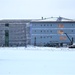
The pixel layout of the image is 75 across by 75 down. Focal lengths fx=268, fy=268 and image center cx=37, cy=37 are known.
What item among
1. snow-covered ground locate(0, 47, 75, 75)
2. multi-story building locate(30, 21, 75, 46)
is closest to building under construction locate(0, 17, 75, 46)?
multi-story building locate(30, 21, 75, 46)

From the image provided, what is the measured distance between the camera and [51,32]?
222 ft

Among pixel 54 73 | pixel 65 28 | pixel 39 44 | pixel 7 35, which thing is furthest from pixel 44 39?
pixel 54 73

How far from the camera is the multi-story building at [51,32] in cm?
6731

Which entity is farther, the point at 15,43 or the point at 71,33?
the point at 15,43

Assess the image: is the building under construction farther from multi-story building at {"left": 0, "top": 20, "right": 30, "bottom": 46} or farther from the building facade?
multi-story building at {"left": 0, "top": 20, "right": 30, "bottom": 46}

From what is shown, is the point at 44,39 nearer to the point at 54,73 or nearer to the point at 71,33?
the point at 71,33

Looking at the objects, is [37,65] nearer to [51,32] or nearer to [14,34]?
[51,32]

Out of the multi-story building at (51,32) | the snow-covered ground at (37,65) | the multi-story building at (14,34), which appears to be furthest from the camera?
the multi-story building at (14,34)

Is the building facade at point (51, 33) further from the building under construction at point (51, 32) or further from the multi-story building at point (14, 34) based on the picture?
the multi-story building at point (14, 34)

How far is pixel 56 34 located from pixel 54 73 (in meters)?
57.6

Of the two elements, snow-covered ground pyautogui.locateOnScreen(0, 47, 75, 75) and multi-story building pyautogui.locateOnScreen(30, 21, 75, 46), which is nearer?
snow-covered ground pyautogui.locateOnScreen(0, 47, 75, 75)

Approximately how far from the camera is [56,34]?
2653 inches

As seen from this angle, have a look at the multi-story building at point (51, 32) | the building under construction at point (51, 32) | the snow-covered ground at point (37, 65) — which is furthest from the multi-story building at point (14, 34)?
the snow-covered ground at point (37, 65)

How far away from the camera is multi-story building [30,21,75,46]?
6731cm
